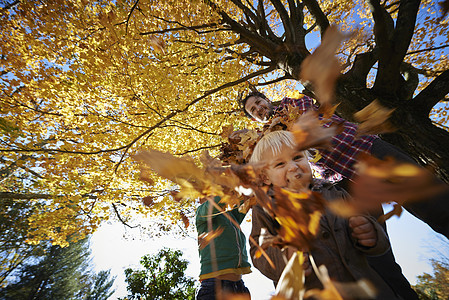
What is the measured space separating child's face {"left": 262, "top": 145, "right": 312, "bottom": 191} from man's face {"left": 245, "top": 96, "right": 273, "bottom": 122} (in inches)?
51.6

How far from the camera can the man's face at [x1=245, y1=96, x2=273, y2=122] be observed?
2299 millimetres

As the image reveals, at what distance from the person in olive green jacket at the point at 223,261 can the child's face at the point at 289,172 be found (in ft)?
3.12

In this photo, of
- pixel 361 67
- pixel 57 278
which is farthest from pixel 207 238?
pixel 57 278

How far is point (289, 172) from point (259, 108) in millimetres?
1530

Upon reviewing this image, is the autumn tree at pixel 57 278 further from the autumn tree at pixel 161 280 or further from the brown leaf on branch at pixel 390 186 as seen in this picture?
the brown leaf on branch at pixel 390 186

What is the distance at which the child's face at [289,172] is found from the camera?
98 centimetres

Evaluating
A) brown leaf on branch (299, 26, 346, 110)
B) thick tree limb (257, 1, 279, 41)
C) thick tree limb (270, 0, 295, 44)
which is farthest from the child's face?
thick tree limb (257, 1, 279, 41)

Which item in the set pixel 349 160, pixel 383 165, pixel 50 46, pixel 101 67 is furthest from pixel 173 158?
pixel 50 46

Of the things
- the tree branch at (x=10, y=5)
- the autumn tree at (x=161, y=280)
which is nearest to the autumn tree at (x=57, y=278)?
the autumn tree at (x=161, y=280)

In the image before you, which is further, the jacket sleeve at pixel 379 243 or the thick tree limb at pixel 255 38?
the thick tree limb at pixel 255 38

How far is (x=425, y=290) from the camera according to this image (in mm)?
1674

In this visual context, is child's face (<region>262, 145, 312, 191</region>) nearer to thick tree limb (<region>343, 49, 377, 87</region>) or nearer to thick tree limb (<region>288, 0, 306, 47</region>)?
thick tree limb (<region>343, 49, 377, 87</region>)

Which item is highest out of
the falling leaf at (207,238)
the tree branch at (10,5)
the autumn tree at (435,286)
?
the tree branch at (10,5)

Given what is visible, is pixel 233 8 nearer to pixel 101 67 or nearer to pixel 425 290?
→ pixel 101 67
